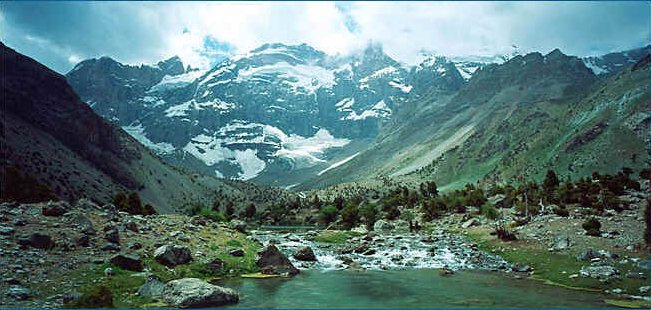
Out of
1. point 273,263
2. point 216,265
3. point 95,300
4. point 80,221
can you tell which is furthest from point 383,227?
point 95,300

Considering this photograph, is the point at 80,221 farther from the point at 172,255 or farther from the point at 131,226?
the point at 172,255

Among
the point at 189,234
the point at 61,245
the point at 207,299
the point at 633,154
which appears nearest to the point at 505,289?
the point at 207,299

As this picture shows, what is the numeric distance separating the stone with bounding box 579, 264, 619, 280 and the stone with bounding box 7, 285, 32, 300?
112ft

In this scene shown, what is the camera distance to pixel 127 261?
28.9 metres

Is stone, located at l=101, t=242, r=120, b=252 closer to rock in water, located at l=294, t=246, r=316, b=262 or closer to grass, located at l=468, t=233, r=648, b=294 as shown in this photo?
rock in water, located at l=294, t=246, r=316, b=262

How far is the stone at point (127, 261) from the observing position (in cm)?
2869

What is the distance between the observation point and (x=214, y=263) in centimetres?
3419

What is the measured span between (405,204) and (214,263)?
388ft

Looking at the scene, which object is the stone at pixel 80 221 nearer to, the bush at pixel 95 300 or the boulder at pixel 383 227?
the bush at pixel 95 300

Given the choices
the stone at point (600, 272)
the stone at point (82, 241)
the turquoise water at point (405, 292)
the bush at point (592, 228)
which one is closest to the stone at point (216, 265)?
the turquoise water at point (405, 292)

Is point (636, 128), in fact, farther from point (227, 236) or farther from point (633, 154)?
point (227, 236)

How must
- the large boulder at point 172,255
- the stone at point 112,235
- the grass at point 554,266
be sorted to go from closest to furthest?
the grass at point 554,266
the large boulder at point 172,255
the stone at point 112,235

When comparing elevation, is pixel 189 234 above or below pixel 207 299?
above

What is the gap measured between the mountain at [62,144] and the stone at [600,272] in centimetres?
12421
